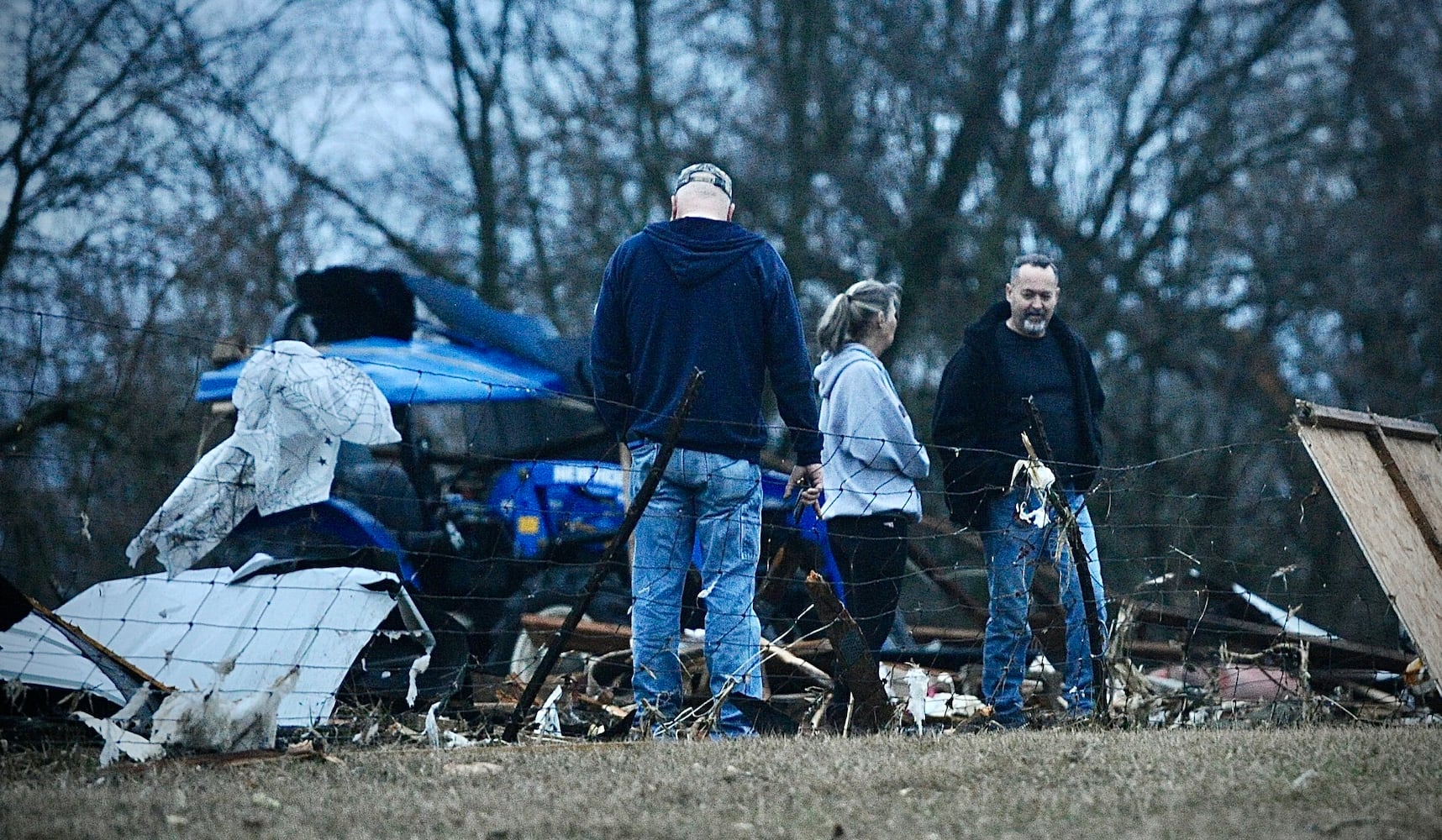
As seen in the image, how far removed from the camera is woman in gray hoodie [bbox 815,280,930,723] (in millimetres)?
5848

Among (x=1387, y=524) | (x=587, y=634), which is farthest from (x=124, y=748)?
(x=1387, y=524)

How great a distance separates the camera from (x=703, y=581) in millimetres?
5090

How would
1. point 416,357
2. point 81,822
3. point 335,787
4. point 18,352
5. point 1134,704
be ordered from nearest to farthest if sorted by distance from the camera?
point 81,822
point 335,787
point 1134,704
point 416,357
point 18,352

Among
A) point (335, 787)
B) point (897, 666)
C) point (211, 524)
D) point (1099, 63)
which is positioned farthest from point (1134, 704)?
point (1099, 63)

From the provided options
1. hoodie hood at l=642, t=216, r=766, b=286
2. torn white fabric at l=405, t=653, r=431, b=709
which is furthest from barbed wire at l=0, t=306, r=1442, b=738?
hoodie hood at l=642, t=216, r=766, b=286

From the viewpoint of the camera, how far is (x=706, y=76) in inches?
642

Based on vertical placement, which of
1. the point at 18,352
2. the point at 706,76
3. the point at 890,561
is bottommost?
the point at 890,561

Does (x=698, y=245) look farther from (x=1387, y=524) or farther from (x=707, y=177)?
(x=1387, y=524)

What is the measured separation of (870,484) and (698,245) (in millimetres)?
1295

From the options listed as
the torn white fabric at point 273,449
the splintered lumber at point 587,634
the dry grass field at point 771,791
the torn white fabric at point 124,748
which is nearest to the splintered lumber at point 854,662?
the dry grass field at point 771,791

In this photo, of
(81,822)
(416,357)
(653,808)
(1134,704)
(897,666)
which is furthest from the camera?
(416,357)

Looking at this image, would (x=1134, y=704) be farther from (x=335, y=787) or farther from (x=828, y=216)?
(x=828, y=216)

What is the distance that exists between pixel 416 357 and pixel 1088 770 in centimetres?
460

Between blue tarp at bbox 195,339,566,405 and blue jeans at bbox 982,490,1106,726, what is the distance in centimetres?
269
